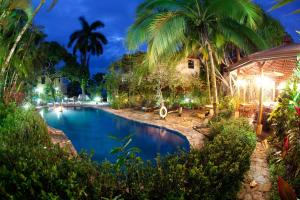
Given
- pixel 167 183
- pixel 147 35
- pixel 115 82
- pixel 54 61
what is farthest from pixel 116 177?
pixel 54 61

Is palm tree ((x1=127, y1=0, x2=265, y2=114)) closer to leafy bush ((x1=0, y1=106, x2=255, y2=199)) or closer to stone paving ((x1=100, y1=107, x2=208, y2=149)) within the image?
stone paving ((x1=100, y1=107, x2=208, y2=149))

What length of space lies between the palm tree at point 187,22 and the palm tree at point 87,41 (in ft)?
94.9

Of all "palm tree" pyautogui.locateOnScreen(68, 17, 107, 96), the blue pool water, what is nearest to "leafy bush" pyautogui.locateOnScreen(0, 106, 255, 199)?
the blue pool water

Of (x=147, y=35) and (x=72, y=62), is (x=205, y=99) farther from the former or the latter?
(x=72, y=62)

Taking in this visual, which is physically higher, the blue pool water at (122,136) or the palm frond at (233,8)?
the palm frond at (233,8)

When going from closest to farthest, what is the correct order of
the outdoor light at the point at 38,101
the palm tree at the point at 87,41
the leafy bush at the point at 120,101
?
1. the leafy bush at the point at 120,101
2. the outdoor light at the point at 38,101
3. the palm tree at the point at 87,41

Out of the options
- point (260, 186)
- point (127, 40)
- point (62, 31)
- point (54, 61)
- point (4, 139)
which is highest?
point (62, 31)

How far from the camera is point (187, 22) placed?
1237 cm

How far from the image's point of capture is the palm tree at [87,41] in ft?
132

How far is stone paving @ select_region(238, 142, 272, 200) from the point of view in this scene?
497 centimetres

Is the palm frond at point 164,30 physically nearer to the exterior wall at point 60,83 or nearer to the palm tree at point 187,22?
the palm tree at point 187,22

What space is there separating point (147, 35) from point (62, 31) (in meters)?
169

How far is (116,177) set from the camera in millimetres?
3686

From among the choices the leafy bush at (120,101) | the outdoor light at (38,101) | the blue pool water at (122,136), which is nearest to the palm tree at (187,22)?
the blue pool water at (122,136)
